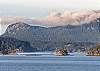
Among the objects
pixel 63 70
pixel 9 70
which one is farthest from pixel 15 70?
pixel 63 70

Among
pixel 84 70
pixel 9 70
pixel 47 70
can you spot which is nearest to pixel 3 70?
pixel 9 70

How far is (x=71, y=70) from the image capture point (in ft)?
478

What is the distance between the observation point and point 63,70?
14638cm

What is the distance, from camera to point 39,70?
14562 centimetres

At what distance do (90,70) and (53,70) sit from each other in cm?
1018

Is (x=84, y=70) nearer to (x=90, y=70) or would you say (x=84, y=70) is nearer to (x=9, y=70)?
(x=90, y=70)

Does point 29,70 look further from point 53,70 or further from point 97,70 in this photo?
point 97,70

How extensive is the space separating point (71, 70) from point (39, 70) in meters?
8.47

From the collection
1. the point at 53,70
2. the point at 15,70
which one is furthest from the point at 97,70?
the point at 15,70

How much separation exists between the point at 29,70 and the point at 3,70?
6729 mm

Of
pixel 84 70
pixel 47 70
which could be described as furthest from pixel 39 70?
pixel 84 70

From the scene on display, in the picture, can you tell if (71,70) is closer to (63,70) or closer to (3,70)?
(63,70)

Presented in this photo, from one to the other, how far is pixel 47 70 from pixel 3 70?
12033mm

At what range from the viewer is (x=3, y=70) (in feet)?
467
